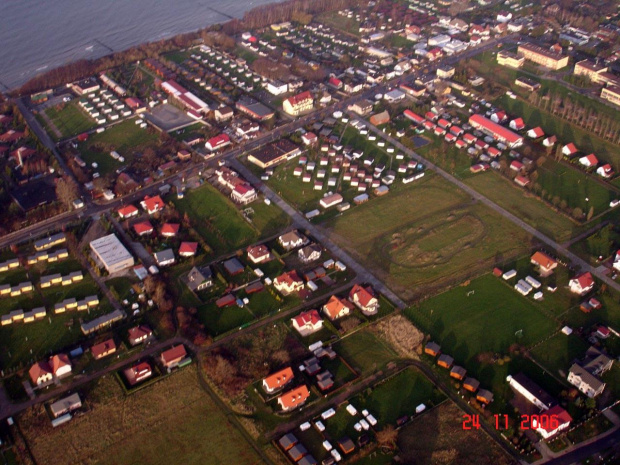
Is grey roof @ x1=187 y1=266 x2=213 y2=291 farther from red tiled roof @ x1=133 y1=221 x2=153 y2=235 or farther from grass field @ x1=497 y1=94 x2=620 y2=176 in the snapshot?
grass field @ x1=497 y1=94 x2=620 y2=176

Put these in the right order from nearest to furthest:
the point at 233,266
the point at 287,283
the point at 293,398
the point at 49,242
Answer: the point at 293,398 → the point at 287,283 → the point at 233,266 → the point at 49,242

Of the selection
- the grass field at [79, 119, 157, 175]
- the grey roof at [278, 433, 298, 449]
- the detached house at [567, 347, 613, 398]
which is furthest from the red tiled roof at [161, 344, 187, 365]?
the detached house at [567, 347, 613, 398]

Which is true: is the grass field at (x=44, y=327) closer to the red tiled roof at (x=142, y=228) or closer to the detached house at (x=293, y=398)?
the red tiled roof at (x=142, y=228)

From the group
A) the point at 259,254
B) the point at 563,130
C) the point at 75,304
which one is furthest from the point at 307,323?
the point at 563,130

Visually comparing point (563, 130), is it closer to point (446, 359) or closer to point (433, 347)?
point (433, 347)

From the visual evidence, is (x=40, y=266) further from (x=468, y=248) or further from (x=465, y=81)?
(x=465, y=81)

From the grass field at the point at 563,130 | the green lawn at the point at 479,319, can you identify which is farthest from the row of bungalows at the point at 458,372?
the grass field at the point at 563,130
